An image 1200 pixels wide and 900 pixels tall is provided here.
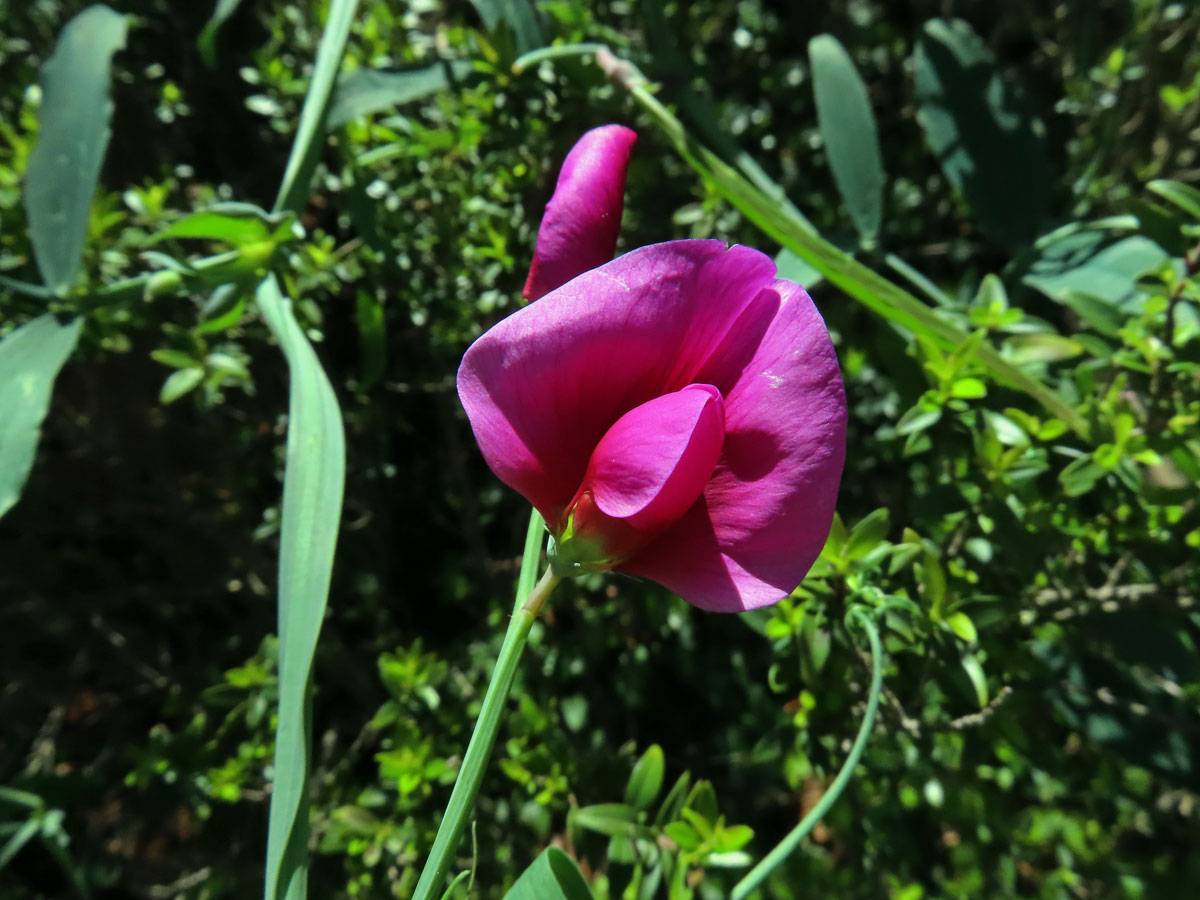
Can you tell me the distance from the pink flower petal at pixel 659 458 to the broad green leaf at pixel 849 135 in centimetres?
51

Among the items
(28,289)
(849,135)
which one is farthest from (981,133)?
(28,289)

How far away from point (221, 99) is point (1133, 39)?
1.29 metres

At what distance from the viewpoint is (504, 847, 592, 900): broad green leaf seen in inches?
15.1

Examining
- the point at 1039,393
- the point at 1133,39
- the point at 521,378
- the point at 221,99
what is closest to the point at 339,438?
the point at 521,378

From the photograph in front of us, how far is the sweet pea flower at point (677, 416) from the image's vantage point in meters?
0.34

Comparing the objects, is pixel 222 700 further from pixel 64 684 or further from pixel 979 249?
pixel 979 249

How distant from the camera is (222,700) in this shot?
845mm

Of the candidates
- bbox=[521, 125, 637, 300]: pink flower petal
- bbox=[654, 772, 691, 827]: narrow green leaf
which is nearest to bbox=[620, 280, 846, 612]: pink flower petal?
bbox=[521, 125, 637, 300]: pink flower petal

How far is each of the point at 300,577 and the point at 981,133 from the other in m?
0.84

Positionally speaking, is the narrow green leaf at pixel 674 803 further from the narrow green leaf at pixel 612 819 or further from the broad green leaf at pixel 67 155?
the broad green leaf at pixel 67 155

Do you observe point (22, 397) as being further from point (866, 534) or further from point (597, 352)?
point (866, 534)

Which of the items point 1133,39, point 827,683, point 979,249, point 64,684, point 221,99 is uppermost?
point 1133,39

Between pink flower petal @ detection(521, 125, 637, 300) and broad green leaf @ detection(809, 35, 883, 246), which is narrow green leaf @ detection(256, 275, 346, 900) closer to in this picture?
pink flower petal @ detection(521, 125, 637, 300)

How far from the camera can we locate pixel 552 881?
1.26 ft
